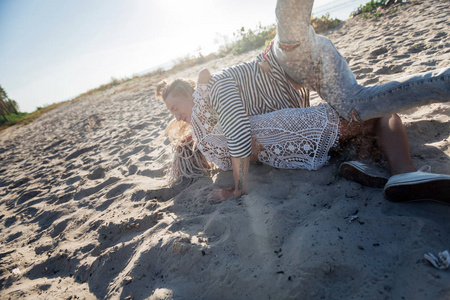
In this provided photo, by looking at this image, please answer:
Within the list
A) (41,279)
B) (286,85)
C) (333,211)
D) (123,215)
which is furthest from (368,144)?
(41,279)

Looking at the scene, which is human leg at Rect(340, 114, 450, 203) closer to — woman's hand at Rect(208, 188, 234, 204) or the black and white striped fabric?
the black and white striped fabric

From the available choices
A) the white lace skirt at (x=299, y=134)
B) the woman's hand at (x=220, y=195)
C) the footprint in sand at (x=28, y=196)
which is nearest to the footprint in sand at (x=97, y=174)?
the footprint in sand at (x=28, y=196)

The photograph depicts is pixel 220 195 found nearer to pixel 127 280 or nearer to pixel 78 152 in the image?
pixel 127 280

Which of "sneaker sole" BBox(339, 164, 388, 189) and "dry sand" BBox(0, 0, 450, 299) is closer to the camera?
"dry sand" BBox(0, 0, 450, 299)

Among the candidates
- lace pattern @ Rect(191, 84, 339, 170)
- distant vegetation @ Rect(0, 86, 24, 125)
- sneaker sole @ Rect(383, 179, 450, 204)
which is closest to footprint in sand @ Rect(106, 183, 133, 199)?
lace pattern @ Rect(191, 84, 339, 170)

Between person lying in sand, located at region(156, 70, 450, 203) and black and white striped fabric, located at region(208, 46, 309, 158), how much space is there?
0.51 ft

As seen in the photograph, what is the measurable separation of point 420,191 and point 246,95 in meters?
1.33

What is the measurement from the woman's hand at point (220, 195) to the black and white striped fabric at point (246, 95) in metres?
0.36

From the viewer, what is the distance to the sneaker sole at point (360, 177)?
142 cm

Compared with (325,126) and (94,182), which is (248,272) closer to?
(325,126)

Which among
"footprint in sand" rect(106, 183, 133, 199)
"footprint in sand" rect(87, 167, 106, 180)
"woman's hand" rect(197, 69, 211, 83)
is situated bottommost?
"footprint in sand" rect(106, 183, 133, 199)

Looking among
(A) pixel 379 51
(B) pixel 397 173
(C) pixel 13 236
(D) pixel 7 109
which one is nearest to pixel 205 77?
(B) pixel 397 173

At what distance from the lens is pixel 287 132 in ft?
5.93

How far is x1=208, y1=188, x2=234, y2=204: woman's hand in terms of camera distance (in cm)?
185
